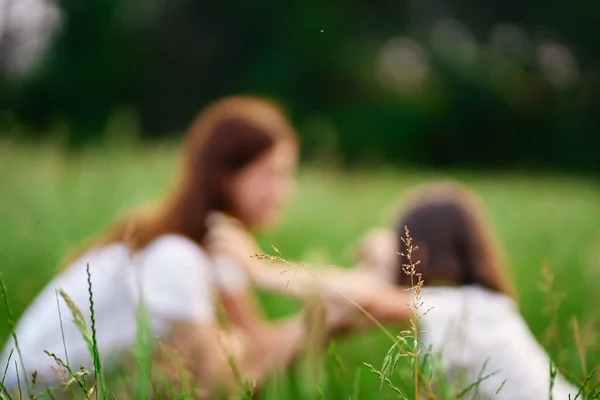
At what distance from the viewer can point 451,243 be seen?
6.16 feet

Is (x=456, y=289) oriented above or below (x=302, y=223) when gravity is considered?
above

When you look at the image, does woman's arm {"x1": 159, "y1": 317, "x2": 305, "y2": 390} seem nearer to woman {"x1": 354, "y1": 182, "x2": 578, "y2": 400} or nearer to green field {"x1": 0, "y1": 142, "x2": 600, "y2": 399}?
green field {"x1": 0, "y1": 142, "x2": 600, "y2": 399}

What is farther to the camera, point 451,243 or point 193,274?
point 451,243

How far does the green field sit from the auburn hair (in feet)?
0.84

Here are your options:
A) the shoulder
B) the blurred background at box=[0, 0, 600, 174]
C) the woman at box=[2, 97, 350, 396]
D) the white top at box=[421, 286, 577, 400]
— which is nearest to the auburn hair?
the woman at box=[2, 97, 350, 396]

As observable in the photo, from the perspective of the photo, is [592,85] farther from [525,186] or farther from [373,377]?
[373,377]

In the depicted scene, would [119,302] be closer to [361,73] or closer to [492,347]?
[492,347]

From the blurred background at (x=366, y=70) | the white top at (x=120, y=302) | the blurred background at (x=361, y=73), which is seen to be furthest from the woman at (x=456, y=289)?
the blurred background at (x=366, y=70)

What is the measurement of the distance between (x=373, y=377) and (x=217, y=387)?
78cm

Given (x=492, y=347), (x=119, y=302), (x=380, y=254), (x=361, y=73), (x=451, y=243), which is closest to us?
(x=492, y=347)

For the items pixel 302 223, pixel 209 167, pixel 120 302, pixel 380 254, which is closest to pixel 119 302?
pixel 120 302

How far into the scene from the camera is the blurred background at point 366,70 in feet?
55.5

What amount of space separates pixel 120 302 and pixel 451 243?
0.96 m

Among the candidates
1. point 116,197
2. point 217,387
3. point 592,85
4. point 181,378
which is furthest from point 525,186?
point 592,85
